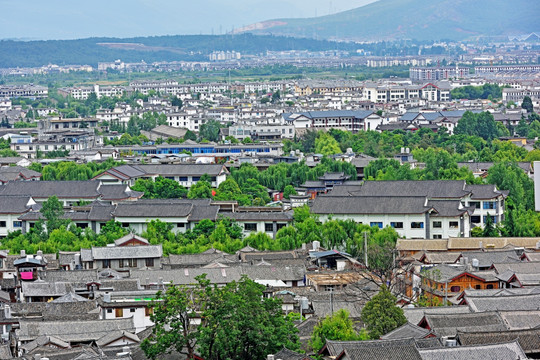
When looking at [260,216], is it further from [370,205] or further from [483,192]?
[483,192]

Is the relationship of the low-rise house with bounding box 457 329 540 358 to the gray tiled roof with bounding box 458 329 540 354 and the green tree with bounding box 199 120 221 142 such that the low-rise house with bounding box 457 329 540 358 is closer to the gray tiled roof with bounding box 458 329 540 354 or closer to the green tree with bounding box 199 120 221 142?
the gray tiled roof with bounding box 458 329 540 354

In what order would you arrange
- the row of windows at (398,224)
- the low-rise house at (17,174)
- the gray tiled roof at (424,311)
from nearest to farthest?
the gray tiled roof at (424,311) → the row of windows at (398,224) → the low-rise house at (17,174)

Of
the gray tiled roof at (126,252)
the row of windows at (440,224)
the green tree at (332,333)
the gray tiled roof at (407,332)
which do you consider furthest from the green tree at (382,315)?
the row of windows at (440,224)

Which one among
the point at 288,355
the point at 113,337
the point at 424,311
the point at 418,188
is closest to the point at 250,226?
the point at 418,188

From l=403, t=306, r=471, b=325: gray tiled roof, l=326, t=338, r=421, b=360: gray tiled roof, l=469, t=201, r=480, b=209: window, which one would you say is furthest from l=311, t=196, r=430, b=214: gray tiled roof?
l=326, t=338, r=421, b=360: gray tiled roof

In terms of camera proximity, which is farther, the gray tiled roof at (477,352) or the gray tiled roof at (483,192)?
the gray tiled roof at (483,192)

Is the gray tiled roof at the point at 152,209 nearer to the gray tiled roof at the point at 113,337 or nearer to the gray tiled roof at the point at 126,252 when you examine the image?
the gray tiled roof at the point at 126,252
